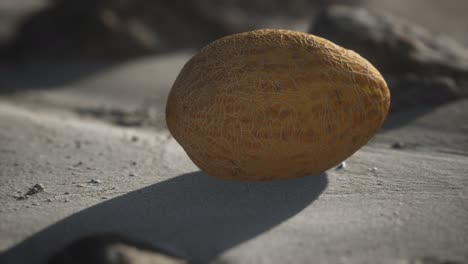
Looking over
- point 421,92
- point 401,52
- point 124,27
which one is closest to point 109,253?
point 421,92

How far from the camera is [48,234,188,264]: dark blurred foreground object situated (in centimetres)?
244

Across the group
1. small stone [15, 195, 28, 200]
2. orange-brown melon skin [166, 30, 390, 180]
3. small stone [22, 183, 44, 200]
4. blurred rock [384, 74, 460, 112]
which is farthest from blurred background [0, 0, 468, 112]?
small stone [15, 195, 28, 200]

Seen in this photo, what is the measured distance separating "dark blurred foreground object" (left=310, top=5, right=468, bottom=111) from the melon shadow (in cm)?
238

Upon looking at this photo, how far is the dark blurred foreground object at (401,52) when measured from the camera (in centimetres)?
534

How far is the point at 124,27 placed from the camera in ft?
27.1

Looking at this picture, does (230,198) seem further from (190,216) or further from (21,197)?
(21,197)

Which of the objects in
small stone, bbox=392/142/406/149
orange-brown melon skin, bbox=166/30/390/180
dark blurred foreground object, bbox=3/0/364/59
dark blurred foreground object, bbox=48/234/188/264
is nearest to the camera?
dark blurred foreground object, bbox=48/234/188/264

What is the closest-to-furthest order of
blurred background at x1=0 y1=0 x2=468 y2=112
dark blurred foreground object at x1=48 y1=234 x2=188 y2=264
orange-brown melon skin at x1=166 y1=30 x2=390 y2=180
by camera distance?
dark blurred foreground object at x1=48 y1=234 x2=188 y2=264 < orange-brown melon skin at x1=166 y1=30 x2=390 y2=180 < blurred background at x1=0 y1=0 x2=468 y2=112

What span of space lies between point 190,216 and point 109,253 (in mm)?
666

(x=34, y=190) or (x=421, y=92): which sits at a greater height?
(x=34, y=190)

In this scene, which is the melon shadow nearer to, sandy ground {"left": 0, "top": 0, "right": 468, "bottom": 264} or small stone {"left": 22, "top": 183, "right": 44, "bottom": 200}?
sandy ground {"left": 0, "top": 0, "right": 468, "bottom": 264}

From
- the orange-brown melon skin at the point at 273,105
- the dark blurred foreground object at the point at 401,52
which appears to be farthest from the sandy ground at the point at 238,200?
the dark blurred foreground object at the point at 401,52

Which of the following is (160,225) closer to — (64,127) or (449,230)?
(449,230)

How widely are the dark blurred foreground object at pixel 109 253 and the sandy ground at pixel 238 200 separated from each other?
0.14 m
